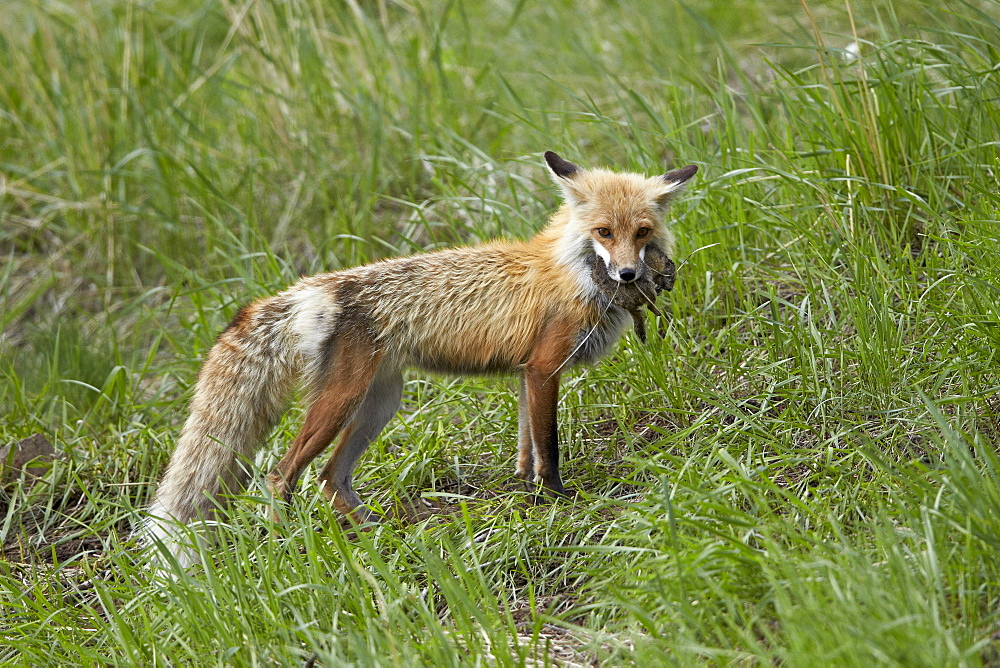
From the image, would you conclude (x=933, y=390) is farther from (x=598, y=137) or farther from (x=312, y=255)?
(x=312, y=255)

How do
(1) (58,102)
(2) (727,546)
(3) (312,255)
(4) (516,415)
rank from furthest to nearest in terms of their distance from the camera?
(1) (58,102) < (3) (312,255) < (4) (516,415) < (2) (727,546)

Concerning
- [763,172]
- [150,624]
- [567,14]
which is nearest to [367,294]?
[150,624]

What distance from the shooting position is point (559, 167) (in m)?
3.88

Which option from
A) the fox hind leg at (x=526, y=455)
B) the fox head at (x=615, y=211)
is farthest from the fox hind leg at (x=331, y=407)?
the fox head at (x=615, y=211)

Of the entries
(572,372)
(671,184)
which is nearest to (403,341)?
(572,372)

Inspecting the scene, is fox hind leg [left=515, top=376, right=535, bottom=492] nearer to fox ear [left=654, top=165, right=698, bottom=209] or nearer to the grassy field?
the grassy field

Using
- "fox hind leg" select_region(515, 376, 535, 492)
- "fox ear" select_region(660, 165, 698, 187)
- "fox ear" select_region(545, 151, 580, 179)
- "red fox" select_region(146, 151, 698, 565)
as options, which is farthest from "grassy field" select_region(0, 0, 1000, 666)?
"fox ear" select_region(545, 151, 580, 179)

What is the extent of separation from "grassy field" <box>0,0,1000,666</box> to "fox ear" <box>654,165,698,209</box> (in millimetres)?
606

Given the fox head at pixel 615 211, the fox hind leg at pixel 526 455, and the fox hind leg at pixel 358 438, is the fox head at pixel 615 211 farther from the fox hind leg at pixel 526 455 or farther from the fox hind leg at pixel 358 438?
the fox hind leg at pixel 358 438

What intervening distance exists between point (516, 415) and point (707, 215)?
1445 mm

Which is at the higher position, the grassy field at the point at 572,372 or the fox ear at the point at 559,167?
the fox ear at the point at 559,167

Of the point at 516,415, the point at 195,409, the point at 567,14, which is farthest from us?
the point at 567,14

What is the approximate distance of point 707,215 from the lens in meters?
4.65

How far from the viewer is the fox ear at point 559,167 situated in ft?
12.6
